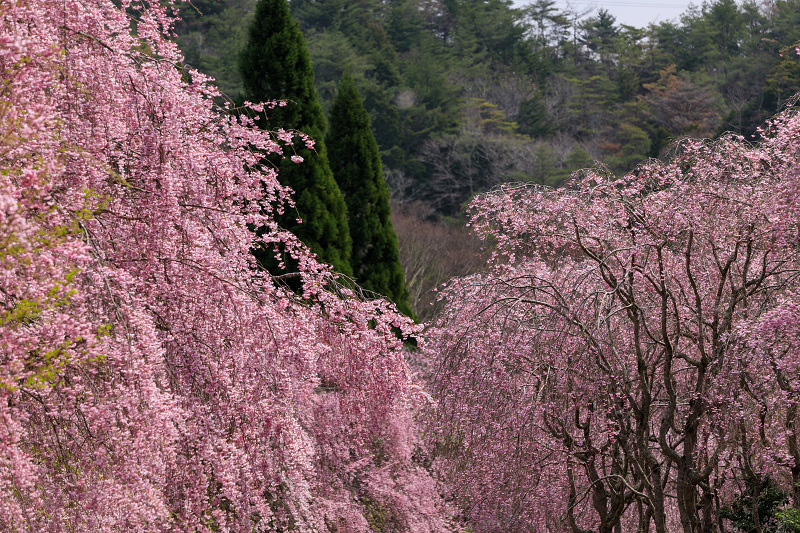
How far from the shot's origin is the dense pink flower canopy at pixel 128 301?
10.4 ft

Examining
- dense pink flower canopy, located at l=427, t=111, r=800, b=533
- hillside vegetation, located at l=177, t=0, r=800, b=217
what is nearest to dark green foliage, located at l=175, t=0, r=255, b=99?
hillside vegetation, located at l=177, t=0, r=800, b=217

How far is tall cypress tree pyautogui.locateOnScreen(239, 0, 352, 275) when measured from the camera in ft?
37.6

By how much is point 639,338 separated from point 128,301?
4.66 metres

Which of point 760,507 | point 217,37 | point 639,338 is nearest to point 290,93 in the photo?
point 639,338

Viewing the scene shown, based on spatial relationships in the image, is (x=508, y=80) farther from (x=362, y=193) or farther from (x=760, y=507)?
(x=760, y=507)

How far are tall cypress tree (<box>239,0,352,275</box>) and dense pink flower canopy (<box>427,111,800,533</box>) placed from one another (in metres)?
3.63

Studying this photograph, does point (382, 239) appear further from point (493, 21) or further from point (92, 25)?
point (493, 21)

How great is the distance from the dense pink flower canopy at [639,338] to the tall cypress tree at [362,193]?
257 inches

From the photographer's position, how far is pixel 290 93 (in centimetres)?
1158

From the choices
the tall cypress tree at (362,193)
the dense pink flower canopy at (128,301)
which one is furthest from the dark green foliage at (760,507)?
the tall cypress tree at (362,193)

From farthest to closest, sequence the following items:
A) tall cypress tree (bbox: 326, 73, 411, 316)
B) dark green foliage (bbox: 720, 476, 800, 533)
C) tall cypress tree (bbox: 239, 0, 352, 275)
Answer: tall cypress tree (bbox: 326, 73, 411, 316)
tall cypress tree (bbox: 239, 0, 352, 275)
dark green foliage (bbox: 720, 476, 800, 533)

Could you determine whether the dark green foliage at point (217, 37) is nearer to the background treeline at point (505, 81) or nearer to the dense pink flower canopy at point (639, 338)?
the background treeline at point (505, 81)

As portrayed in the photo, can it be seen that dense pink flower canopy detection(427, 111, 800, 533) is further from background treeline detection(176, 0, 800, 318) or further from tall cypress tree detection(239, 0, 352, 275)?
background treeline detection(176, 0, 800, 318)

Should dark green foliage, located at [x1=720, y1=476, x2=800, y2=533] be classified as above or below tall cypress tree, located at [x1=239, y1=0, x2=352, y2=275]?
below
